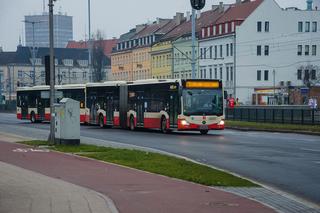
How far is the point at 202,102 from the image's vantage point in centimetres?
3422

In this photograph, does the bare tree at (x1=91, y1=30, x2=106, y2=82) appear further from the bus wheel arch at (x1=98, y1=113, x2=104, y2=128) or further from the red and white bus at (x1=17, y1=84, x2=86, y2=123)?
the bus wheel arch at (x1=98, y1=113, x2=104, y2=128)

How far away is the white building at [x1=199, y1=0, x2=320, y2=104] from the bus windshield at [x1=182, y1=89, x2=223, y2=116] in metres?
54.7

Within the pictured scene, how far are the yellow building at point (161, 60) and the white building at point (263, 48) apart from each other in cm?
1158

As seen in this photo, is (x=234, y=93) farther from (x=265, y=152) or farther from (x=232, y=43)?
(x=265, y=152)

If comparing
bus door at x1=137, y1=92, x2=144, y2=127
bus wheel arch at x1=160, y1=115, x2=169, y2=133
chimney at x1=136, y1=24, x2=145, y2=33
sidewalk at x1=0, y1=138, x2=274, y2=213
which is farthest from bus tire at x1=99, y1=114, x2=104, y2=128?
chimney at x1=136, y1=24, x2=145, y2=33

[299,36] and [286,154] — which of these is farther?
[299,36]

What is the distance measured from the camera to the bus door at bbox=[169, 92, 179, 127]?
113 ft

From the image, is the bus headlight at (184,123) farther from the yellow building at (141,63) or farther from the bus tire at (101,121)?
the yellow building at (141,63)

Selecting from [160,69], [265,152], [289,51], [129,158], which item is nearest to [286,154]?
[265,152]

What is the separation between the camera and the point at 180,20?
11581 cm

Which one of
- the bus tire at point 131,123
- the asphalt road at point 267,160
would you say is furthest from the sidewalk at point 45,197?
the bus tire at point 131,123

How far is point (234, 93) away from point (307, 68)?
34.7 feet

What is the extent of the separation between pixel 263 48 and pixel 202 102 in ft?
200

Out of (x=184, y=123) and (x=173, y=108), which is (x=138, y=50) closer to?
(x=173, y=108)
